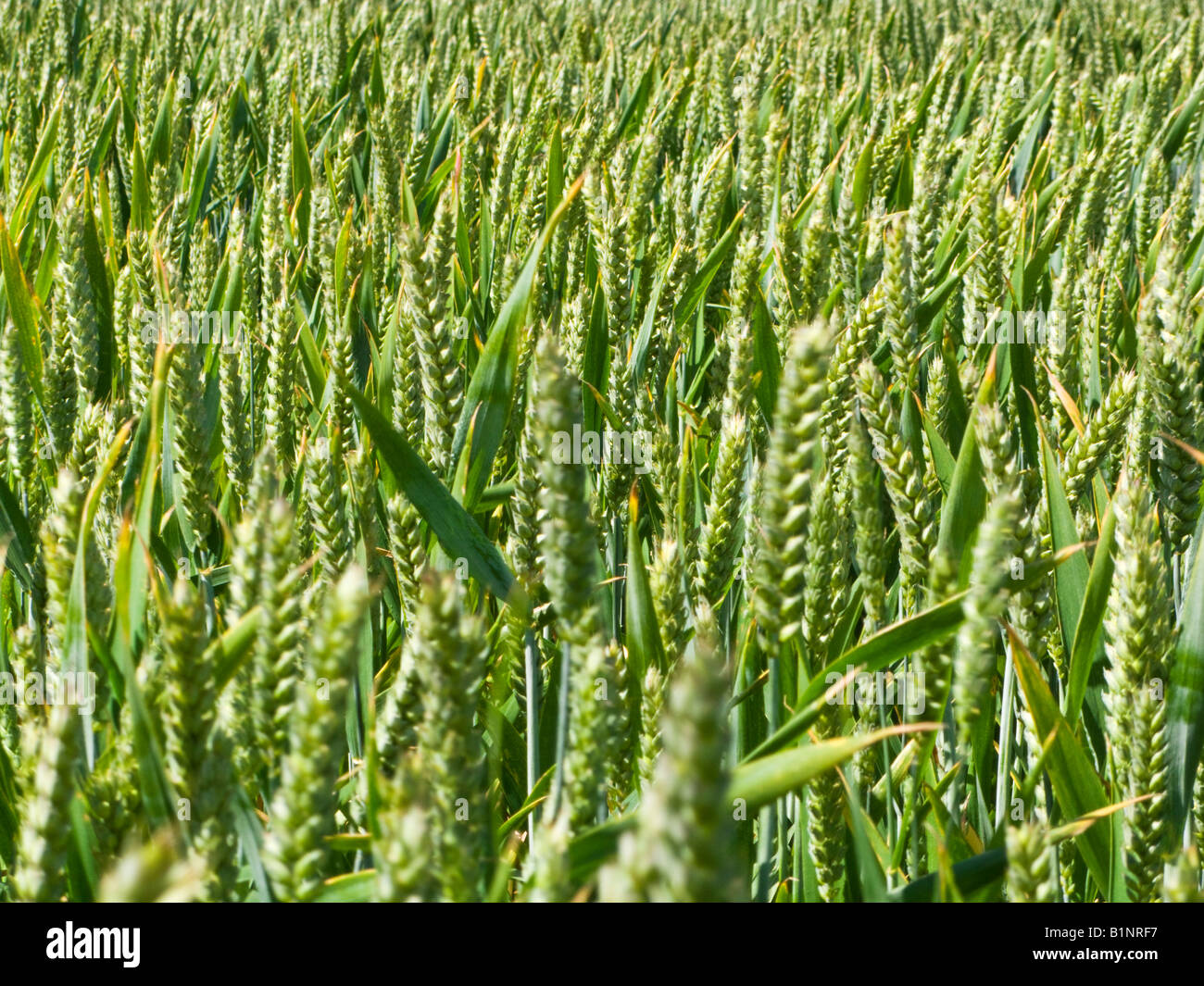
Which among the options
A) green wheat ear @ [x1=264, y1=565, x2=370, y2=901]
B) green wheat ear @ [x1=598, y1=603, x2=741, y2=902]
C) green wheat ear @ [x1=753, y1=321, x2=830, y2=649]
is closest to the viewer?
green wheat ear @ [x1=598, y1=603, x2=741, y2=902]

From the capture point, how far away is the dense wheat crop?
0.57 meters

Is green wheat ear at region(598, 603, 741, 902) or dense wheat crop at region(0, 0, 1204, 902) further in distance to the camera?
dense wheat crop at region(0, 0, 1204, 902)

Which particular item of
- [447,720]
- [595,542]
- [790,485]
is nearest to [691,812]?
[447,720]

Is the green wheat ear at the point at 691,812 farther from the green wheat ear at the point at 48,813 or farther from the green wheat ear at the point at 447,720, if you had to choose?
the green wheat ear at the point at 48,813

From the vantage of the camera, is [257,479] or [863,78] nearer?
[257,479]

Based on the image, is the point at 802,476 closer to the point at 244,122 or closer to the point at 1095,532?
the point at 1095,532

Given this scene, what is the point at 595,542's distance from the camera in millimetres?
793

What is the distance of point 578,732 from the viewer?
22.3 inches

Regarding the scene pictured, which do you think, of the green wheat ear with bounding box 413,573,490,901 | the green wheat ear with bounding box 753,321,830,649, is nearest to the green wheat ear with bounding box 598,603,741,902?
the green wheat ear with bounding box 413,573,490,901

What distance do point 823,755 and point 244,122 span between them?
2.78m

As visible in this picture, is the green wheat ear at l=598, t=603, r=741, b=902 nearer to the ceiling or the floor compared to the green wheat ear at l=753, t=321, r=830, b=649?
nearer to the floor

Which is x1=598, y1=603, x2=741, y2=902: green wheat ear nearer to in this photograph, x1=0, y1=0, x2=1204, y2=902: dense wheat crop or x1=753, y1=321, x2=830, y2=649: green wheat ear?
x1=0, y1=0, x2=1204, y2=902: dense wheat crop

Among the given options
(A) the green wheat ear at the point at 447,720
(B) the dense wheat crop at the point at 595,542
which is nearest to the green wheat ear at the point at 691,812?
(B) the dense wheat crop at the point at 595,542
